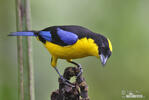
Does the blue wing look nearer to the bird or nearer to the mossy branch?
the bird

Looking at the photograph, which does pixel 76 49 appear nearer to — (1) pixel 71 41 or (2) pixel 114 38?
(1) pixel 71 41

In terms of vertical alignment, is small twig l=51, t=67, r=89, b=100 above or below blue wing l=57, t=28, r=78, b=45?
below

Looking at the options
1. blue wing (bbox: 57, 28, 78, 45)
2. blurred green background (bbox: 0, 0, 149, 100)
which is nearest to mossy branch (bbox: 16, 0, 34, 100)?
blue wing (bbox: 57, 28, 78, 45)

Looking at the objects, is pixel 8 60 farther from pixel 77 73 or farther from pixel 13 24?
pixel 77 73

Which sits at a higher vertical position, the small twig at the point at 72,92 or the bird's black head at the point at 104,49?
the bird's black head at the point at 104,49

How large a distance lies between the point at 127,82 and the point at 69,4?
150 centimetres

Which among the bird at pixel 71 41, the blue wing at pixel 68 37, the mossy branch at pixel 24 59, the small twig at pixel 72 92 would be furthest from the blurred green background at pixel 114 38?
the mossy branch at pixel 24 59

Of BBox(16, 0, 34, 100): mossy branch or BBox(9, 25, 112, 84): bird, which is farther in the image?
BBox(9, 25, 112, 84): bird

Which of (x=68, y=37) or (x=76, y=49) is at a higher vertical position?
(x=68, y=37)

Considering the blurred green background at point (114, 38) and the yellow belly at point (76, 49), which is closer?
the yellow belly at point (76, 49)

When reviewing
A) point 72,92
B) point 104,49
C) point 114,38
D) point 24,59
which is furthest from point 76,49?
point 114,38

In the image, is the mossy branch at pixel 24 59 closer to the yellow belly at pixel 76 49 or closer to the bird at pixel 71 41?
the bird at pixel 71 41

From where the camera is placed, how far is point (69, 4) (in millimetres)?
4133

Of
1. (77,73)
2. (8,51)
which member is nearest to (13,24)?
(8,51)
